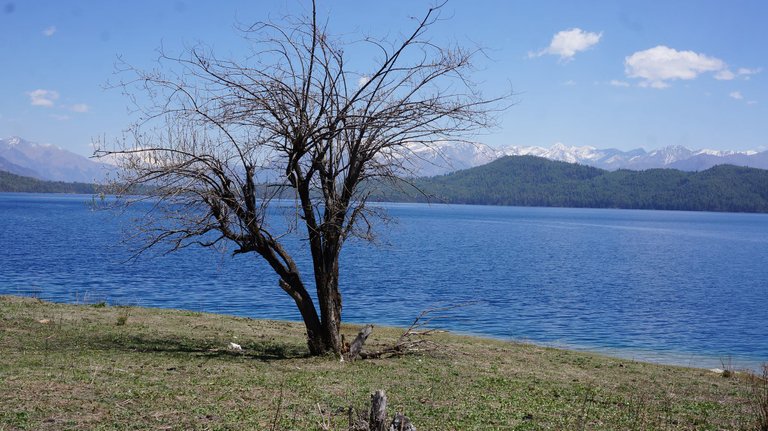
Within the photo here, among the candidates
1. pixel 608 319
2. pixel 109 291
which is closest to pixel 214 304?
pixel 109 291

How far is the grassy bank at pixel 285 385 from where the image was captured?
381 inches

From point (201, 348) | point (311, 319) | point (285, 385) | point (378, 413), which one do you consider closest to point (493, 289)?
point (311, 319)

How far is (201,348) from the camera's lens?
642 inches

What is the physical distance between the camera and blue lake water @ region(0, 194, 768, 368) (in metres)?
31.3

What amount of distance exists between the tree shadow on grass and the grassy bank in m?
0.04

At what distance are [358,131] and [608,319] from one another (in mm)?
25098

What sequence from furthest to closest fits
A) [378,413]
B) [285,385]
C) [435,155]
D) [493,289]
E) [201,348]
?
1. [493,289]
2. [201,348]
3. [435,155]
4. [285,385]
5. [378,413]

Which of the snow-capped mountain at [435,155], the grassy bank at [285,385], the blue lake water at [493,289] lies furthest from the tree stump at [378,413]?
the blue lake water at [493,289]

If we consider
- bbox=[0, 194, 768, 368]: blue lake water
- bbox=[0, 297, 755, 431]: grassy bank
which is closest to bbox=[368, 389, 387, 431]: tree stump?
A: bbox=[0, 297, 755, 431]: grassy bank

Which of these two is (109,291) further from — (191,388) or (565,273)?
(565,273)

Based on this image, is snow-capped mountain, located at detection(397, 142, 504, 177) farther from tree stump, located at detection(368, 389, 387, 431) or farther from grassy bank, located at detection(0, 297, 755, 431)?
tree stump, located at detection(368, 389, 387, 431)

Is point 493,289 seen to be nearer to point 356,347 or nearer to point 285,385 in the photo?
point 356,347

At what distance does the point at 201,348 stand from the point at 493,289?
32.6m

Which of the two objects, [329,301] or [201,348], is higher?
[329,301]
